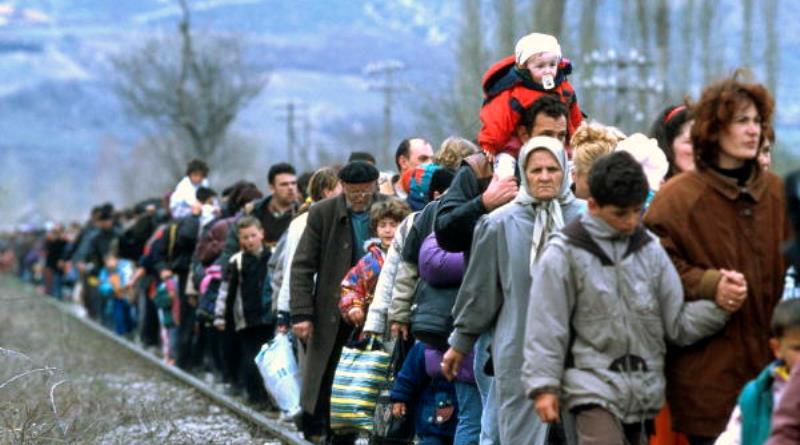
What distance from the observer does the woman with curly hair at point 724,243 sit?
257 inches

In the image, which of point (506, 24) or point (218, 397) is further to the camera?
point (506, 24)

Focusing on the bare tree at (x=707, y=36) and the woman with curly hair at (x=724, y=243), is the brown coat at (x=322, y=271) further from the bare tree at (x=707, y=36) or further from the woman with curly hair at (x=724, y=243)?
the bare tree at (x=707, y=36)

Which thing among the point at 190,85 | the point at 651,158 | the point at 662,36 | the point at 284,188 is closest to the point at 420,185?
the point at 651,158

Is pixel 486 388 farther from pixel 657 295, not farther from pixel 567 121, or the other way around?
pixel 657 295

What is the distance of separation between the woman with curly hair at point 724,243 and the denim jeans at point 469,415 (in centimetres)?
213

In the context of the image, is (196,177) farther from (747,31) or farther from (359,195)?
(747,31)

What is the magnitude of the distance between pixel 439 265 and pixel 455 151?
0.99 m

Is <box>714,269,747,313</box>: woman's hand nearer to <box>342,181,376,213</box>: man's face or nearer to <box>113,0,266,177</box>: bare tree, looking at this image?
<box>342,181,376,213</box>: man's face

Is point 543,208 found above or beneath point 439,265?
above

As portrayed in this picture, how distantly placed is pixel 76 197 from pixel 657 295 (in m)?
169

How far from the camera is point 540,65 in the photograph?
28.0 feet

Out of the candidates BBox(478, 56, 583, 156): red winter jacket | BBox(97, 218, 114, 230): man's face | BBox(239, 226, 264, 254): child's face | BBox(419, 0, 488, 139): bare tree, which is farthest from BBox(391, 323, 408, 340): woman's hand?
BBox(419, 0, 488, 139): bare tree

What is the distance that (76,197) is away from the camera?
17262 centimetres

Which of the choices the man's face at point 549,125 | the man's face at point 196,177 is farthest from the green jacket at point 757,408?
the man's face at point 196,177
